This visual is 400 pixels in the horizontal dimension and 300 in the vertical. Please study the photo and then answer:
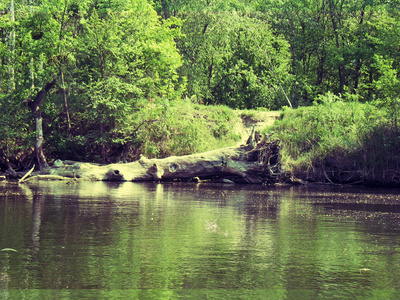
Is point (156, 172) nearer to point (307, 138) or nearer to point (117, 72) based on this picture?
point (117, 72)

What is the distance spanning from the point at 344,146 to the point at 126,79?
14.9 metres

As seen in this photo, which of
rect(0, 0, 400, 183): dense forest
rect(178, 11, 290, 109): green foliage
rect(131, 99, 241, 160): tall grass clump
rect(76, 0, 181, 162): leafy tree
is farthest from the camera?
rect(178, 11, 290, 109): green foliage

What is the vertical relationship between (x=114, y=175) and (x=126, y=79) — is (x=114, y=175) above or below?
below

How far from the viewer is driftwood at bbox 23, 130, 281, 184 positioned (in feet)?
99.0

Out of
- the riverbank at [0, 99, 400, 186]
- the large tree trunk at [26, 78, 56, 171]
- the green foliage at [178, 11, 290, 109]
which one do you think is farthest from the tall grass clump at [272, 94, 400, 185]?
the green foliage at [178, 11, 290, 109]

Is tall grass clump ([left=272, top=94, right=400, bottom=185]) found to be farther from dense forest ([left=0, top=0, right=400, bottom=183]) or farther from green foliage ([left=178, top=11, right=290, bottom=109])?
green foliage ([left=178, top=11, right=290, bottom=109])

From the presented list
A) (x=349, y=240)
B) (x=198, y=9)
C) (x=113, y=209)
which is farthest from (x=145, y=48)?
(x=349, y=240)

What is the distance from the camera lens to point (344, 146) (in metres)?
31.2

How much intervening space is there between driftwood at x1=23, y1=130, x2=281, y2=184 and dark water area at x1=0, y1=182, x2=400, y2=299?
10.4 m

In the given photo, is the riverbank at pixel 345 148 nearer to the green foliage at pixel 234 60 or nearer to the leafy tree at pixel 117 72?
the leafy tree at pixel 117 72

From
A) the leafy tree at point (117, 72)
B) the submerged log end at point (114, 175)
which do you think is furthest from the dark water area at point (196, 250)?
the leafy tree at point (117, 72)

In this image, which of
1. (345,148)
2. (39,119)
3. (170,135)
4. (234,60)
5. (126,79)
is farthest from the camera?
(234,60)

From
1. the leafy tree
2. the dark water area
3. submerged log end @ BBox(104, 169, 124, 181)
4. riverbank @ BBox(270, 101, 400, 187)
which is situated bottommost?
the dark water area

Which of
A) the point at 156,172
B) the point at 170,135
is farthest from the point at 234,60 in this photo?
the point at 156,172
